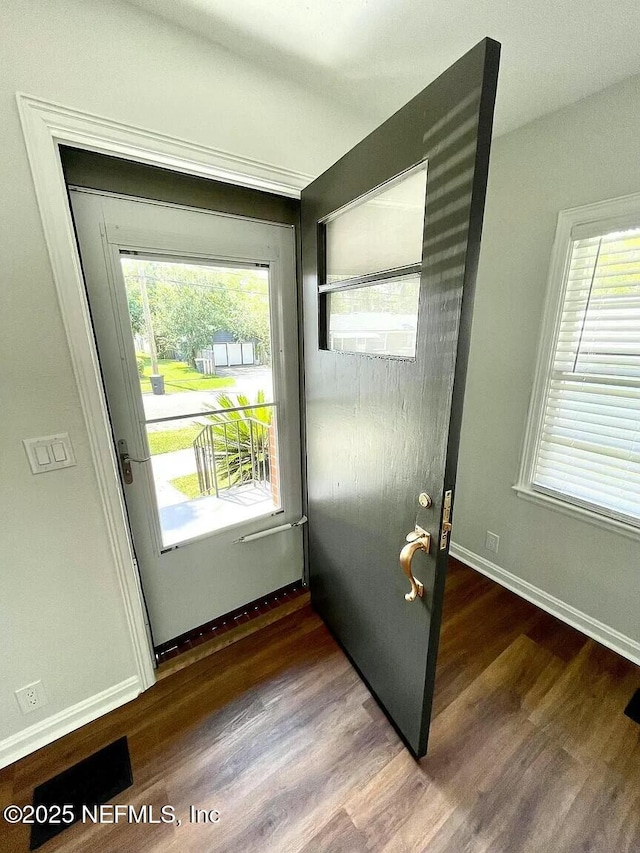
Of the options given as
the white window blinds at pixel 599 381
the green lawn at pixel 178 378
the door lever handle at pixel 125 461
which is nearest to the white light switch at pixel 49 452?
the door lever handle at pixel 125 461

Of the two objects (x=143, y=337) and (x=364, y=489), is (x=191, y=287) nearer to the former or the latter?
(x=143, y=337)

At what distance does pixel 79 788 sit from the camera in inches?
42.3

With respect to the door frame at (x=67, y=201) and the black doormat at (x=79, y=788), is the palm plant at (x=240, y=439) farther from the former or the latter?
the black doormat at (x=79, y=788)

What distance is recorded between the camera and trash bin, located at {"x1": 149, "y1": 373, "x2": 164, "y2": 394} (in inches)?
49.1

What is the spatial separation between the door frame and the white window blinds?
4.22 feet

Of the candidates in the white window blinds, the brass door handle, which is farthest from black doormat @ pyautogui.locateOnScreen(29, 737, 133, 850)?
the white window blinds

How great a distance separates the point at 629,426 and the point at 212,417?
70.1 inches

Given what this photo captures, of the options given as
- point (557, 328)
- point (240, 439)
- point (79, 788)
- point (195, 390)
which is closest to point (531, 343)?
point (557, 328)

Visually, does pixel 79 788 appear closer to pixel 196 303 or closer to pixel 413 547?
pixel 413 547

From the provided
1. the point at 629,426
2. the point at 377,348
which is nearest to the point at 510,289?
the point at 629,426

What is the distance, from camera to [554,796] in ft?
3.44

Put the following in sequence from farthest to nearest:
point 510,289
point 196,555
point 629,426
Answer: point 510,289, point 196,555, point 629,426

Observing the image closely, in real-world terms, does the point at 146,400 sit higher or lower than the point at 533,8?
lower

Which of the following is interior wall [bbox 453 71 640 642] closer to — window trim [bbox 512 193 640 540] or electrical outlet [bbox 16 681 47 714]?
window trim [bbox 512 193 640 540]
